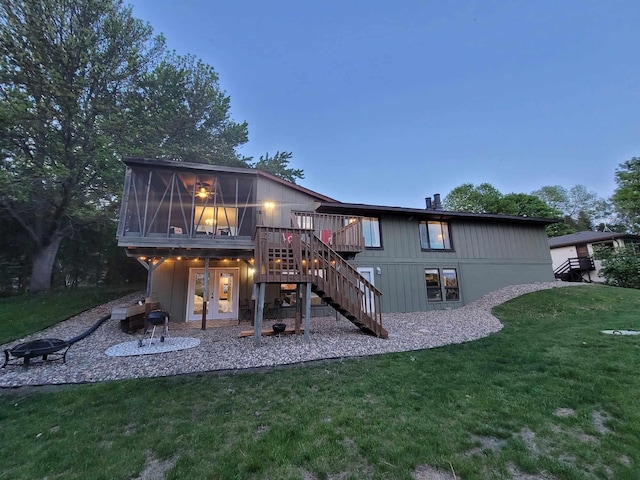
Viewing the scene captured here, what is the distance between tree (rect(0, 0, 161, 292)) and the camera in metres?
10.9

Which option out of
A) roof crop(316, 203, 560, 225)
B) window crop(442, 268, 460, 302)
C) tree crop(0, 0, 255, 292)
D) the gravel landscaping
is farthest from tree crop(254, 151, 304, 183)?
the gravel landscaping

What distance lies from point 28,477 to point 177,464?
1182mm

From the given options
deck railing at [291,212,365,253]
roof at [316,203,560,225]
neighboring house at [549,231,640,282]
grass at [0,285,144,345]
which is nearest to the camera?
grass at [0,285,144,345]

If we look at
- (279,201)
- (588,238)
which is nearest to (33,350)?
(279,201)

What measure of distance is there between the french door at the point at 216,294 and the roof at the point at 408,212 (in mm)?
4556

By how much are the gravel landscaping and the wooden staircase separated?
2.03 feet

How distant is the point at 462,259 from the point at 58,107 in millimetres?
19310

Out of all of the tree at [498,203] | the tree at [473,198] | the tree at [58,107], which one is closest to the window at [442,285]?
the tree at [58,107]

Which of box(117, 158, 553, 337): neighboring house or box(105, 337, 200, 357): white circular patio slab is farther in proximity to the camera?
box(117, 158, 553, 337): neighboring house

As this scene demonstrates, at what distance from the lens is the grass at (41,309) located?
8.06 metres

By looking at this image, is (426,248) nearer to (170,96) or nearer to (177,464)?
(177,464)

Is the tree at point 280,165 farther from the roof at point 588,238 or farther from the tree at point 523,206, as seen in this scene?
the tree at point 523,206

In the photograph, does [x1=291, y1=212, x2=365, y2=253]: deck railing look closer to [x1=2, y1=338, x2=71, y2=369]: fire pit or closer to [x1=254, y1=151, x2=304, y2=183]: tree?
[x1=2, y1=338, x2=71, y2=369]: fire pit

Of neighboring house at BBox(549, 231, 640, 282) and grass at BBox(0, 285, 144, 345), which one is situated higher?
neighboring house at BBox(549, 231, 640, 282)
